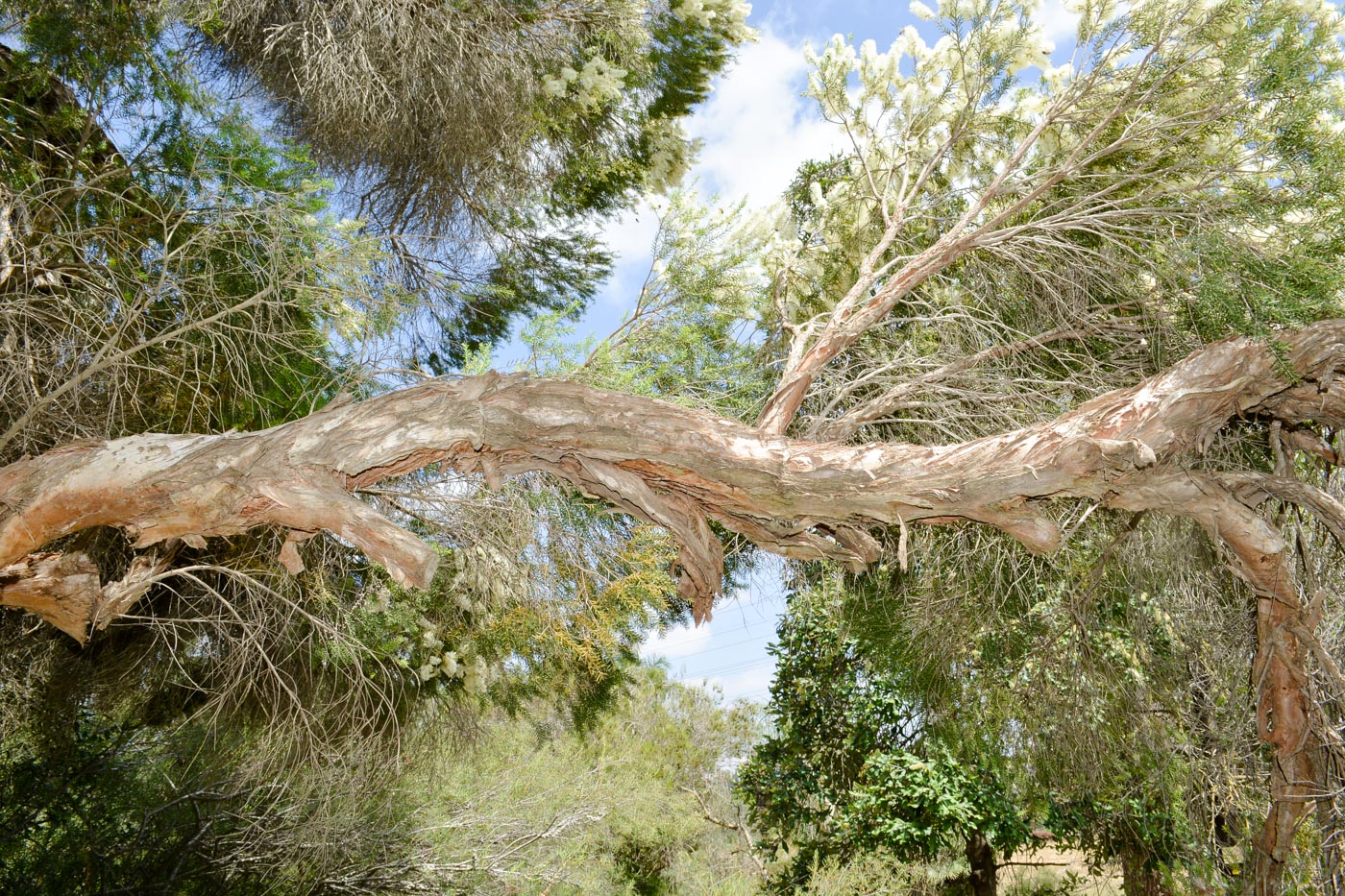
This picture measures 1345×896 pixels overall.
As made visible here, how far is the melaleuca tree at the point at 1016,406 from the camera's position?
2.71 meters

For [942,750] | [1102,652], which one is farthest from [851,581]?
[942,750]

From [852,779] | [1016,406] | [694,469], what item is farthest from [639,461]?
[852,779]

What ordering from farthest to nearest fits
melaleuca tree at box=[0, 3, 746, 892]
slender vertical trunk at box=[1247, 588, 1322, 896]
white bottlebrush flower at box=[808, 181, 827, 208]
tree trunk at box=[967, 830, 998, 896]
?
1. tree trunk at box=[967, 830, 998, 896]
2. white bottlebrush flower at box=[808, 181, 827, 208]
3. melaleuca tree at box=[0, 3, 746, 892]
4. slender vertical trunk at box=[1247, 588, 1322, 896]

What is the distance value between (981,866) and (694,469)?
8.04 meters

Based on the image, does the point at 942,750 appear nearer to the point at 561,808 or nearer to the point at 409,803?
the point at 561,808

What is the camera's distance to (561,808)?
8.53m

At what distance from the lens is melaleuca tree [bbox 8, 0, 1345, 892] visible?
271 cm

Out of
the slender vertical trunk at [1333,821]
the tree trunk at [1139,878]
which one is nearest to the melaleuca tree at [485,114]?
the slender vertical trunk at [1333,821]

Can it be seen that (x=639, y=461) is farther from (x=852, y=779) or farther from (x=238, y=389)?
(x=852, y=779)

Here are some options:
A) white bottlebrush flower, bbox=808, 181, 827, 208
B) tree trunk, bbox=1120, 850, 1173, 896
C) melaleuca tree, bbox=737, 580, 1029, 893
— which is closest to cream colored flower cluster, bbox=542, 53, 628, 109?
white bottlebrush flower, bbox=808, 181, 827, 208

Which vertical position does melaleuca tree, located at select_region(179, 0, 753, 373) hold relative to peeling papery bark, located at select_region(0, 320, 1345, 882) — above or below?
above

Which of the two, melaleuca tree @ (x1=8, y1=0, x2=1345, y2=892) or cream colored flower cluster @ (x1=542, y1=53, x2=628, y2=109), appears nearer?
melaleuca tree @ (x1=8, y1=0, x2=1345, y2=892)

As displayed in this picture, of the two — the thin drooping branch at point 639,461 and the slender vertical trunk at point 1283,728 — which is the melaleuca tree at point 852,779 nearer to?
the slender vertical trunk at point 1283,728

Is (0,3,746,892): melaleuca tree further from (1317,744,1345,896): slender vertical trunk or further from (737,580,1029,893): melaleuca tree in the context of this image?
(737,580,1029,893): melaleuca tree
